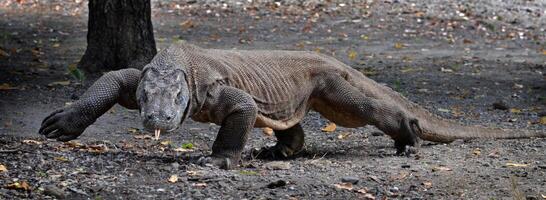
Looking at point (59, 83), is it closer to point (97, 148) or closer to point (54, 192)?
point (97, 148)

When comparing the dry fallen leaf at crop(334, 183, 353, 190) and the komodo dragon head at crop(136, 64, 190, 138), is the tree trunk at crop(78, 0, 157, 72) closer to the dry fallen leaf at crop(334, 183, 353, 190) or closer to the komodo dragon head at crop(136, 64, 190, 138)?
the komodo dragon head at crop(136, 64, 190, 138)

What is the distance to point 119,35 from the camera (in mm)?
9109

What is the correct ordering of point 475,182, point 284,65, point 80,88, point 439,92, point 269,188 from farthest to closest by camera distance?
point 439,92, point 80,88, point 284,65, point 475,182, point 269,188

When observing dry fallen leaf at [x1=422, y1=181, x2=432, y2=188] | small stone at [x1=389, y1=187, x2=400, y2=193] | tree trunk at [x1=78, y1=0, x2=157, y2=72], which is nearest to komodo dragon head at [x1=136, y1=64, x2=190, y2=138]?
small stone at [x1=389, y1=187, x2=400, y2=193]

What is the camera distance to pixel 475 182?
212 inches

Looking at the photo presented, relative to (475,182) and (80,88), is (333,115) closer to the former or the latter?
(475,182)

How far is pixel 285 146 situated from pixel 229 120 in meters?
0.98

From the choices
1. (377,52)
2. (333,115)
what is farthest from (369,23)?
(333,115)

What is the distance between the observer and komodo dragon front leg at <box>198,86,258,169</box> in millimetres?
5410

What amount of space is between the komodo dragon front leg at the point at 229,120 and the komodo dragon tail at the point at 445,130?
1.51m

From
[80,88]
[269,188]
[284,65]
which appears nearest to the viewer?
[269,188]

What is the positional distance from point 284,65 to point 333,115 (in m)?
0.51

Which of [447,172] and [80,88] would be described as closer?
[447,172]

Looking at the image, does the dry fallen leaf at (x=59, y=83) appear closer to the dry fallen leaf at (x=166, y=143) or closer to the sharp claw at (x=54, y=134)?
the dry fallen leaf at (x=166, y=143)
